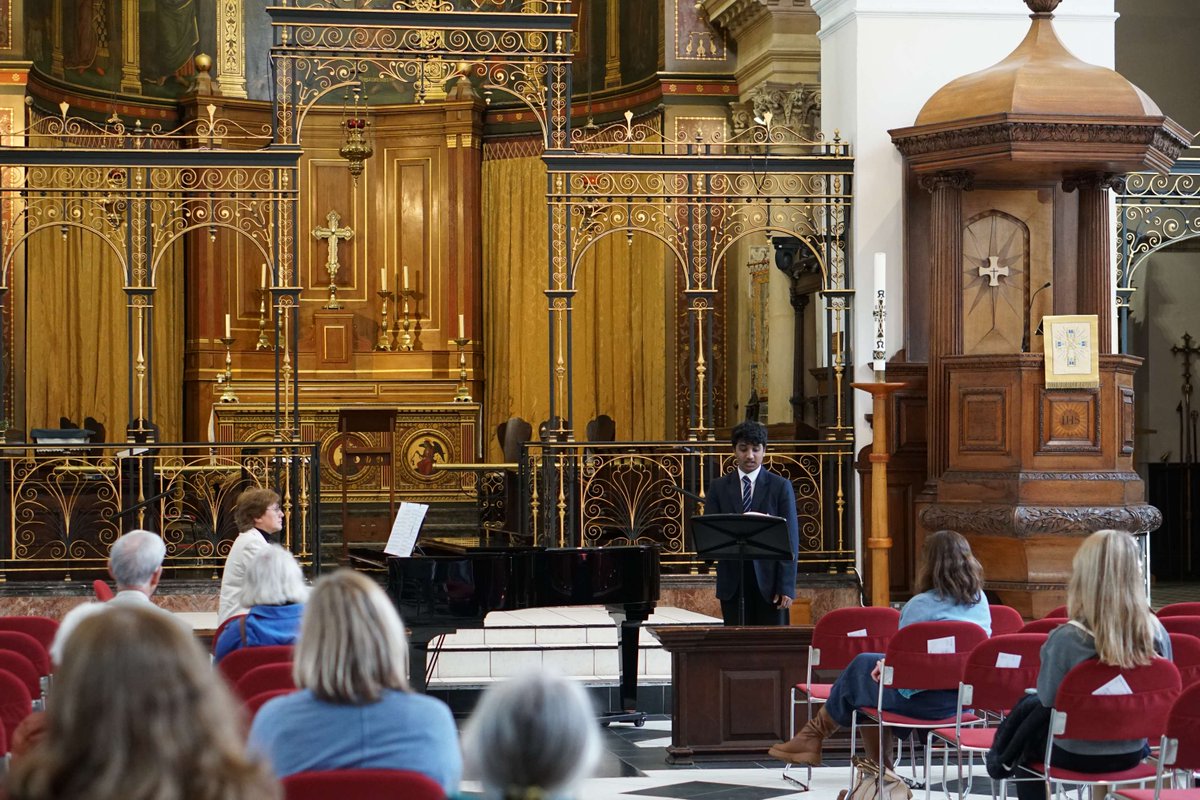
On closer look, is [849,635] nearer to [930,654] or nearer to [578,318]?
[930,654]

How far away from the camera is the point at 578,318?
17.5 meters

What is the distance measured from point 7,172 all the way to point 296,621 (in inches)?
337

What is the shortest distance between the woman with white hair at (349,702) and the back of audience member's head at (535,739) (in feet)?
2.58

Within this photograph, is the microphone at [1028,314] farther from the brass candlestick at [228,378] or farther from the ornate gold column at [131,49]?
the ornate gold column at [131,49]

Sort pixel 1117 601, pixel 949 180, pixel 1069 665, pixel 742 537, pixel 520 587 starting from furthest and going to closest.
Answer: pixel 949 180 < pixel 520 587 < pixel 742 537 < pixel 1069 665 < pixel 1117 601

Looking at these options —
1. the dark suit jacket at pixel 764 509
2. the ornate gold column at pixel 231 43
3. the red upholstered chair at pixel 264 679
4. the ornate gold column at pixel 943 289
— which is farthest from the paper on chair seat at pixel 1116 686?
the ornate gold column at pixel 231 43

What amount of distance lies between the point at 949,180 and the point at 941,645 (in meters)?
5.23

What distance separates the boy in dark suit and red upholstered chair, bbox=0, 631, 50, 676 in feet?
12.1

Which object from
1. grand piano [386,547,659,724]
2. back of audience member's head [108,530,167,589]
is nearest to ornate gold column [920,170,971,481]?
grand piano [386,547,659,724]

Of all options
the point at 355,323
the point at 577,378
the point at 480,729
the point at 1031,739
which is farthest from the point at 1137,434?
the point at 480,729

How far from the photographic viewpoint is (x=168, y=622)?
2406 mm

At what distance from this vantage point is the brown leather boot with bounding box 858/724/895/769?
657 centimetres

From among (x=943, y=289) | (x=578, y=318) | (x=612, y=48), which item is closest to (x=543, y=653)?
(x=943, y=289)

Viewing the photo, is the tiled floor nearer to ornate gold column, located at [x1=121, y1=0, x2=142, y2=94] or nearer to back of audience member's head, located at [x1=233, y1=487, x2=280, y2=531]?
back of audience member's head, located at [x1=233, y1=487, x2=280, y2=531]
